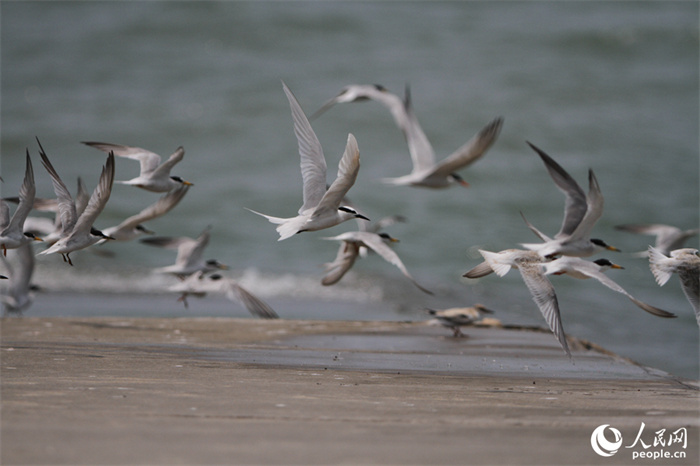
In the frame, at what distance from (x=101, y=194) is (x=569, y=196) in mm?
4127

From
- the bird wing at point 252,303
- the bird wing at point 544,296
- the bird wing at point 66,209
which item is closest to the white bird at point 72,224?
the bird wing at point 66,209

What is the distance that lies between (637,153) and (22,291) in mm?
15566

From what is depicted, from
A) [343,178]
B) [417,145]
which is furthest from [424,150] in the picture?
[343,178]

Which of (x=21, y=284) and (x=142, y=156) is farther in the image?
(x=21, y=284)

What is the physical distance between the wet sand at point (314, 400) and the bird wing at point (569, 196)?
4.07 ft

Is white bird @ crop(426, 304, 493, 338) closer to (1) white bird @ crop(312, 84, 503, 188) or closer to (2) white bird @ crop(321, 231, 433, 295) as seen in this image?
(2) white bird @ crop(321, 231, 433, 295)

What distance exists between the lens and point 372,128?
71.5ft

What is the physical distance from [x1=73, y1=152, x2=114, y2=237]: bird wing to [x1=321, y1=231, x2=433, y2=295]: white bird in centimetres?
209

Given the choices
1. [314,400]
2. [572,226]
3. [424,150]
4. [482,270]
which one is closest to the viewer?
[314,400]

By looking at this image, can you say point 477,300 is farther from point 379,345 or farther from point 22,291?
point 22,291

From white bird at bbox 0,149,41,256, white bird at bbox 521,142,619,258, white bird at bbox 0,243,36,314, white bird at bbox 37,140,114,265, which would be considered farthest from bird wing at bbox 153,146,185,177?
white bird at bbox 521,142,619,258

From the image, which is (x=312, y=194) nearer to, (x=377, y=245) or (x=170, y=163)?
(x=377, y=245)

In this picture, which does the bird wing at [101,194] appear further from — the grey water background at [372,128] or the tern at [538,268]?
the grey water background at [372,128]

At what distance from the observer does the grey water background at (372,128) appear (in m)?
12.3
